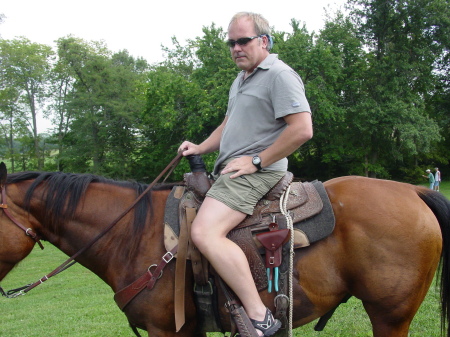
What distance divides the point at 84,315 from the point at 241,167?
17.5 ft

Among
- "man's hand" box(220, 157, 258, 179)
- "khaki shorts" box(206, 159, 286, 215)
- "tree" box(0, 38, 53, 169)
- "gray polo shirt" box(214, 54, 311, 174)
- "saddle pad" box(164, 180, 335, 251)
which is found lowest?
"saddle pad" box(164, 180, 335, 251)

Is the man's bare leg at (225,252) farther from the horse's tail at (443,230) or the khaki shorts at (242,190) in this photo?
the horse's tail at (443,230)

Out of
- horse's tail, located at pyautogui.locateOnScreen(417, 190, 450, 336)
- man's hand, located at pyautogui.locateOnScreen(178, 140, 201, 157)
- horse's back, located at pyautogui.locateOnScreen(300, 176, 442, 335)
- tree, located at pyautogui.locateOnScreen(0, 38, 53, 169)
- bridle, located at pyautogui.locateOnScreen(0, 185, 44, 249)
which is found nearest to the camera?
horse's back, located at pyautogui.locateOnScreen(300, 176, 442, 335)

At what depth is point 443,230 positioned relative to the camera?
2939mm

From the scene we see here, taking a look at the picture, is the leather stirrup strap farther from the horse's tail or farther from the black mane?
the horse's tail

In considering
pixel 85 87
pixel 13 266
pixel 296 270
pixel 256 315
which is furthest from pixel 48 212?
pixel 85 87

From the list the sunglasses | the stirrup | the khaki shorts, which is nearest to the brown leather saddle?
the khaki shorts

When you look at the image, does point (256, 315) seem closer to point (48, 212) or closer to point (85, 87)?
point (48, 212)

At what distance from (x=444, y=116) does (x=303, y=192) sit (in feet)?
135

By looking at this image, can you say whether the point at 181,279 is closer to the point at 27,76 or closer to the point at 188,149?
the point at 188,149

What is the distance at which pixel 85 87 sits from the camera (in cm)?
3512

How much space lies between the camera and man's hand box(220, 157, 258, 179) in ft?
8.66

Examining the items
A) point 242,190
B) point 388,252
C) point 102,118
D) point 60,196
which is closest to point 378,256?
point 388,252

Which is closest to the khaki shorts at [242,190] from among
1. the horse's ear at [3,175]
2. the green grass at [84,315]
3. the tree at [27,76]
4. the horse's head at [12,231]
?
the horse's head at [12,231]
